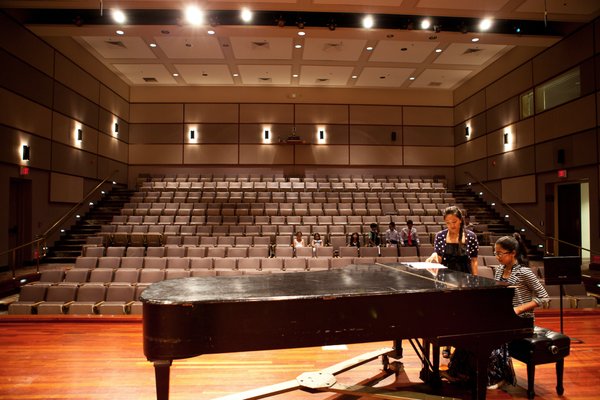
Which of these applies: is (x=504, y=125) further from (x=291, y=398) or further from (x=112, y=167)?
(x=112, y=167)

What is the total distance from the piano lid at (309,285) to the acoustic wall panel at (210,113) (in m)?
8.91

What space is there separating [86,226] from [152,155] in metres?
3.28

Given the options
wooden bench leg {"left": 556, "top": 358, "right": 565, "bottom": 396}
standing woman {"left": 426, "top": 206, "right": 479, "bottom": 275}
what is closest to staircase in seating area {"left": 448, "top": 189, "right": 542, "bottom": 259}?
standing woman {"left": 426, "top": 206, "right": 479, "bottom": 275}

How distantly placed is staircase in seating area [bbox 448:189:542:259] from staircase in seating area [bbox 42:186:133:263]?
7.21 meters

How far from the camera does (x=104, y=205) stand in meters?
8.77

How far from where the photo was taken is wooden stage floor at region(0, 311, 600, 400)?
225cm

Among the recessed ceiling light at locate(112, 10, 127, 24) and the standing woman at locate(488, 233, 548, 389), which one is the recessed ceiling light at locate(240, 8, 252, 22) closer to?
the recessed ceiling light at locate(112, 10, 127, 24)

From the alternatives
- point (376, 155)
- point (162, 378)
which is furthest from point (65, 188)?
point (376, 155)

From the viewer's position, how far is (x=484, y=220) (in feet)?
26.6

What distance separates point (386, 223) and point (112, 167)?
22.6ft

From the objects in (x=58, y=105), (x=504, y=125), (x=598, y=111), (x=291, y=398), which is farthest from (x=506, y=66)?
(x=58, y=105)

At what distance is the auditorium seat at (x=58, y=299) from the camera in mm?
3795

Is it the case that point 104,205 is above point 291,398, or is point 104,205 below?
above

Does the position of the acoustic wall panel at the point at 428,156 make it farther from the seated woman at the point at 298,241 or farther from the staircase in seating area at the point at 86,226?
the staircase in seating area at the point at 86,226
